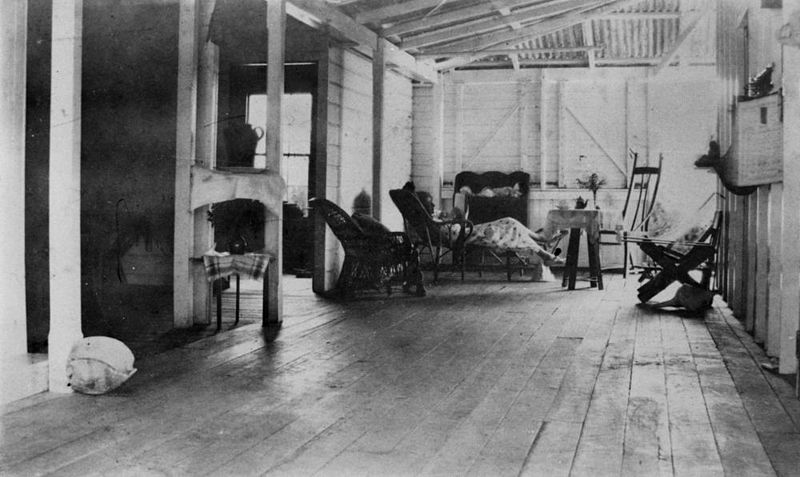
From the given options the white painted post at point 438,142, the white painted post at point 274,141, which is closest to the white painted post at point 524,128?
the white painted post at point 438,142

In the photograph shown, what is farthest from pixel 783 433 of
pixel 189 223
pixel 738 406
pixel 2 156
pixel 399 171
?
pixel 399 171

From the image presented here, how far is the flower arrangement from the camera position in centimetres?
1148

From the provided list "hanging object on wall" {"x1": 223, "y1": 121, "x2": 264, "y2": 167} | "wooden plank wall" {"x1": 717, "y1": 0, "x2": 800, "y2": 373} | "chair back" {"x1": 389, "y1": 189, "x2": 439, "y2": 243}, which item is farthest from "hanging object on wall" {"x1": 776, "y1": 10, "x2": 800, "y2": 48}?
"chair back" {"x1": 389, "y1": 189, "x2": 439, "y2": 243}

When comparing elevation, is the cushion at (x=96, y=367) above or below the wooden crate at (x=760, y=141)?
below

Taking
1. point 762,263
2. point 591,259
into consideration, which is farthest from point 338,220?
point 762,263

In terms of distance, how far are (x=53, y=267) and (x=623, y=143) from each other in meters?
9.62

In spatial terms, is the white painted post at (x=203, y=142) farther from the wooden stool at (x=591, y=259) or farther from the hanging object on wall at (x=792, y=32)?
the wooden stool at (x=591, y=259)

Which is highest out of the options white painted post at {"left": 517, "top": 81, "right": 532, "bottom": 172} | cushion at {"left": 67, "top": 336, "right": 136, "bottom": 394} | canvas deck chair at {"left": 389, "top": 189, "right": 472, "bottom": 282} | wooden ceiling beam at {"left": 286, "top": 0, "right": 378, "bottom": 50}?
wooden ceiling beam at {"left": 286, "top": 0, "right": 378, "bottom": 50}

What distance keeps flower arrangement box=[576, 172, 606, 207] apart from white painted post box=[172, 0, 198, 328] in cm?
697

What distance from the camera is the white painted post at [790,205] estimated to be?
431cm

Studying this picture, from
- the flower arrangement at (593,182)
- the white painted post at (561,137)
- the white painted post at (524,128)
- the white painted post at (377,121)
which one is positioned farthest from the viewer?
the white painted post at (524,128)

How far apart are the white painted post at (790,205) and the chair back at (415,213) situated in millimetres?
5177

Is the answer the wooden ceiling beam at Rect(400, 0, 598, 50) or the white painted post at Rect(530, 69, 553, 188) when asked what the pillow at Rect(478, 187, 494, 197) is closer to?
the white painted post at Rect(530, 69, 553, 188)

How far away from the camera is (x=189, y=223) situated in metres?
5.93
